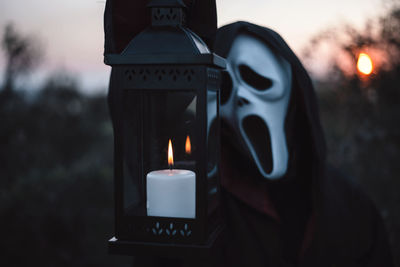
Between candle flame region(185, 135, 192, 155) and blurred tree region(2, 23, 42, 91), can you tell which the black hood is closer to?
candle flame region(185, 135, 192, 155)

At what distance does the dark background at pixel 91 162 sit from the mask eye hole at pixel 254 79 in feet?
9.43

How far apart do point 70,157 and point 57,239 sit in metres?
2.45

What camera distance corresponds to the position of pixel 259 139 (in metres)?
1.42

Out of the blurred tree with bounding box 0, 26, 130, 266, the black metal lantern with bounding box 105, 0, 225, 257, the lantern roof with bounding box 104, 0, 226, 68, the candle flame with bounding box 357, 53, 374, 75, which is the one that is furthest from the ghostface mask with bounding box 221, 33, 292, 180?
the blurred tree with bounding box 0, 26, 130, 266

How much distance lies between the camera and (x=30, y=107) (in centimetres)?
561

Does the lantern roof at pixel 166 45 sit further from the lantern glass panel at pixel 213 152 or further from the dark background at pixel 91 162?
the dark background at pixel 91 162

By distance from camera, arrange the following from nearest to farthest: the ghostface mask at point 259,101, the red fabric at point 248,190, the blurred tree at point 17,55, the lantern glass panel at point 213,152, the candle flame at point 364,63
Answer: the lantern glass panel at point 213,152 → the ghostface mask at point 259,101 → the red fabric at point 248,190 → the candle flame at point 364,63 → the blurred tree at point 17,55

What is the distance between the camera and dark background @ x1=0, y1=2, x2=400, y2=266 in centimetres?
413

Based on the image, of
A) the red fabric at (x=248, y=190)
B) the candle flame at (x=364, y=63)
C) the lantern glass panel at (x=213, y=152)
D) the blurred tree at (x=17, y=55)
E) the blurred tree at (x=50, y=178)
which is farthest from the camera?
the blurred tree at (x=17, y=55)

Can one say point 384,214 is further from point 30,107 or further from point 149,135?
point 30,107

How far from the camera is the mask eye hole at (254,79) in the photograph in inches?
56.6

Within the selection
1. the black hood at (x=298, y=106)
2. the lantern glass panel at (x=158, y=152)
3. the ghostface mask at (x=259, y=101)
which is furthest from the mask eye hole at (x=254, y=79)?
the lantern glass panel at (x=158, y=152)

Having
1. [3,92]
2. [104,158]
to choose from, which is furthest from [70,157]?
[3,92]

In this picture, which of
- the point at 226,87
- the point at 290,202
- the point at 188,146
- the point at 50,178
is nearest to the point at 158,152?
the point at 188,146
